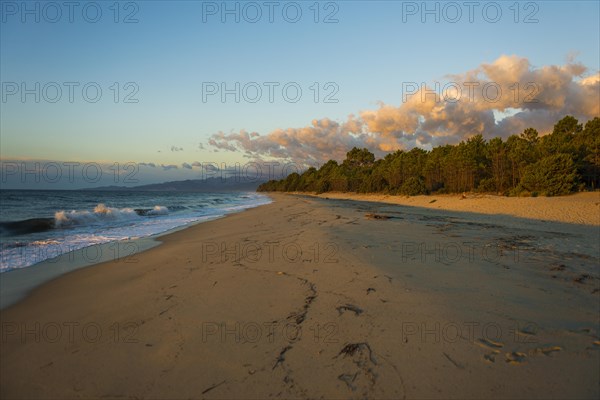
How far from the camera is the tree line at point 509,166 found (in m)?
27.7

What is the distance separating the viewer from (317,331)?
10.7 ft

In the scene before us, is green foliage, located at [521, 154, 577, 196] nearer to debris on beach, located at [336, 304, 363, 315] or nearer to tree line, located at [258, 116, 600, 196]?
tree line, located at [258, 116, 600, 196]

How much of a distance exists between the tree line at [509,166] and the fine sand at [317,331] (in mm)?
28229

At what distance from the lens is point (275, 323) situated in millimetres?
3488

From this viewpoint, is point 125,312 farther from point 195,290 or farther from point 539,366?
point 539,366

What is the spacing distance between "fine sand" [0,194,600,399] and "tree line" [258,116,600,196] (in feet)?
92.6

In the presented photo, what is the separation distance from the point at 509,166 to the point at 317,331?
42.0 metres

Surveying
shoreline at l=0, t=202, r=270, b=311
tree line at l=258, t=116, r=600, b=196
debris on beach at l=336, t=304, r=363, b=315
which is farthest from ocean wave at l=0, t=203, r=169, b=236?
tree line at l=258, t=116, r=600, b=196

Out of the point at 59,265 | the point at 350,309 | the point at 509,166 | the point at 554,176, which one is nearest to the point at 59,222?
the point at 59,265

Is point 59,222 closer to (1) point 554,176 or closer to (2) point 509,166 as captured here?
(1) point 554,176

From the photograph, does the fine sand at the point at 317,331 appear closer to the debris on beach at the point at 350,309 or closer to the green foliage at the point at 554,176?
the debris on beach at the point at 350,309

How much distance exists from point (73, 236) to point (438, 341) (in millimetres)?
14086

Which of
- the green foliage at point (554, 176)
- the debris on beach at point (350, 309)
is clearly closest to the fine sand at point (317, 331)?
the debris on beach at point (350, 309)

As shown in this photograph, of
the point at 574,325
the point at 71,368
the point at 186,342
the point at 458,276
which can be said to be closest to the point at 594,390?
the point at 574,325
